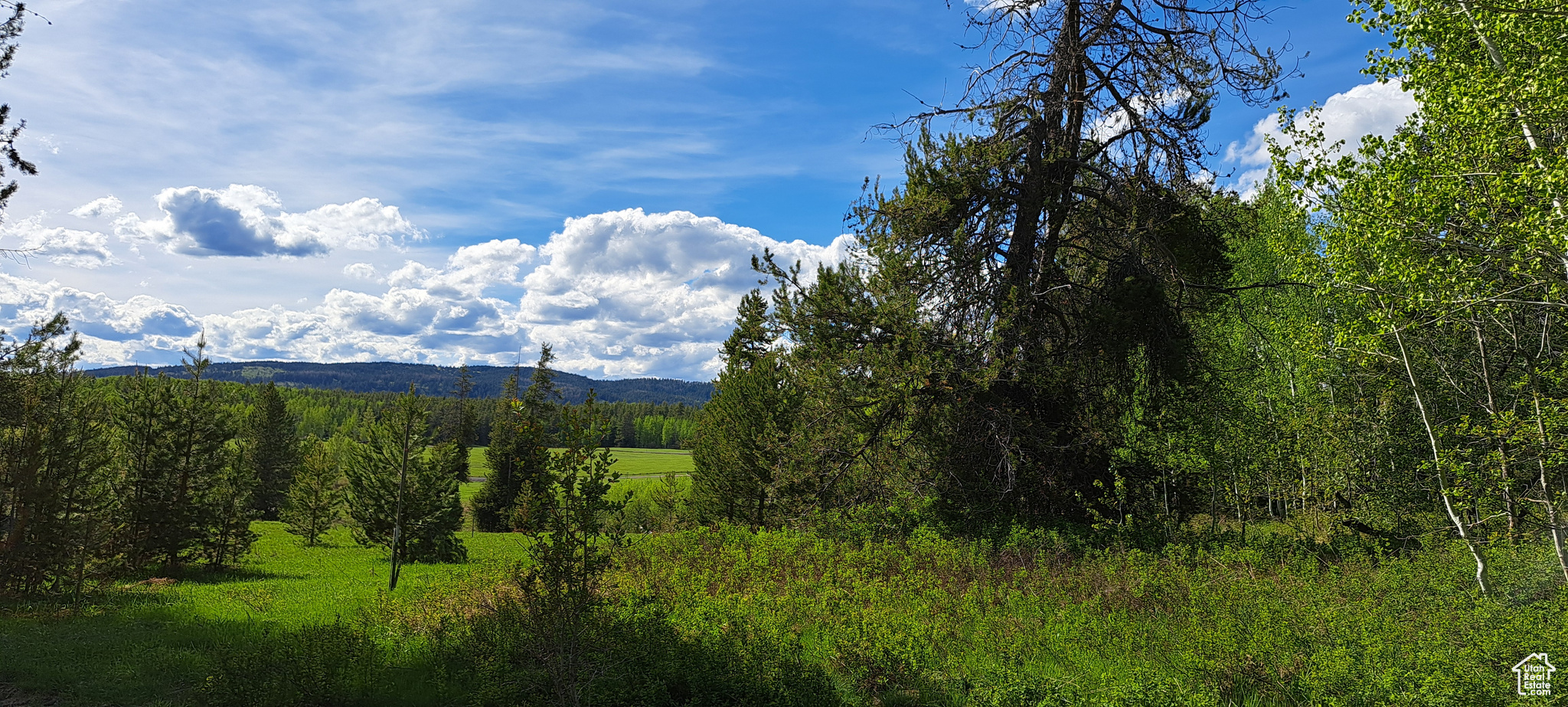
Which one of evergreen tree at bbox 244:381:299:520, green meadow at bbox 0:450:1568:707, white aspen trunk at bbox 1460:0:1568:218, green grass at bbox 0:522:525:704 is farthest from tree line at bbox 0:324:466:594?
evergreen tree at bbox 244:381:299:520

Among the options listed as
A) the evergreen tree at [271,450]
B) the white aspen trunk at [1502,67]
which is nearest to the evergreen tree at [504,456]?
the evergreen tree at [271,450]

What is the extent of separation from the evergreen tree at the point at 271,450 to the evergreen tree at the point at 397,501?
25.1 meters

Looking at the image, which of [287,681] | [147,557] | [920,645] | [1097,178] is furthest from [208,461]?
[1097,178]

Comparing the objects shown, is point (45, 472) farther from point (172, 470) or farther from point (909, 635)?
point (909, 635)

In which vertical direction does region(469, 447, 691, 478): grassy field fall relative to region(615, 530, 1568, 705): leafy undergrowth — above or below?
below

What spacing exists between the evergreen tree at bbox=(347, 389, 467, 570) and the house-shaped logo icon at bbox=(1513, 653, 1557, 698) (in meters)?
22.5

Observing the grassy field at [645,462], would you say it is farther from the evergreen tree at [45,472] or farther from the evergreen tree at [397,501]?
the evergreen tree at [45,472]

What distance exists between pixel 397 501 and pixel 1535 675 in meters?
26.5

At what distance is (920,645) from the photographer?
750 centimetres

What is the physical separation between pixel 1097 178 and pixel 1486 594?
9483mm

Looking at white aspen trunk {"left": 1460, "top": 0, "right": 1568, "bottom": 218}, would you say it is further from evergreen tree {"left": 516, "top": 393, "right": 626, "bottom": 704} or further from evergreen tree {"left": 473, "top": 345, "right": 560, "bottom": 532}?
evergreen tree {"left": 473, "top": 345, "right": 560, "bottom": 532}

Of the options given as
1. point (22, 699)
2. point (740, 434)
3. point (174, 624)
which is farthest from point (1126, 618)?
point (740, 434)

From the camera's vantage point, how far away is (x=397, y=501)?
78.4ft

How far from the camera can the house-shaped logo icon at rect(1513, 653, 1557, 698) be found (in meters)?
5.40
